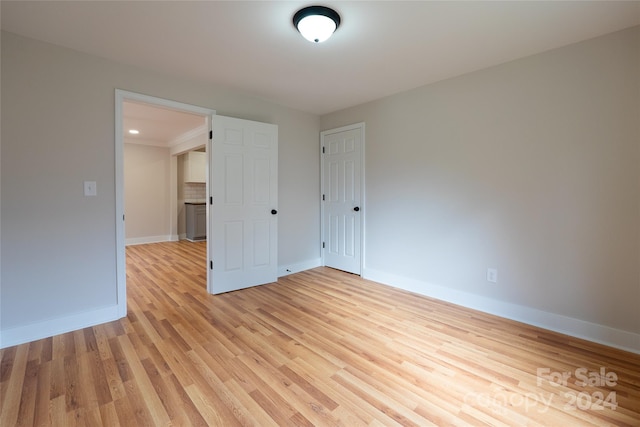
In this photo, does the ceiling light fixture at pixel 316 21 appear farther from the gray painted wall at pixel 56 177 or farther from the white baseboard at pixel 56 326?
the white baseboard at pixel 56 326

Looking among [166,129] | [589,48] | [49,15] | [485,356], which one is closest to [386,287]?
[485,356]

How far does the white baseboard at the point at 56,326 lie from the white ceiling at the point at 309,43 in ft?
7.44

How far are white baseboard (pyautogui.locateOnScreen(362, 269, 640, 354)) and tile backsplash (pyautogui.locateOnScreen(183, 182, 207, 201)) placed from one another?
580 cm

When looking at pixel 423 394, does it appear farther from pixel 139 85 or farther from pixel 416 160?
pixel 139 85

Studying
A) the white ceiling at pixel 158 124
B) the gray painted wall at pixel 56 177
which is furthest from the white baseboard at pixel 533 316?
the white ceiling at pixel 158 124

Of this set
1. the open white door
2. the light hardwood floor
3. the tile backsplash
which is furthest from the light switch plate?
the tile backsplash

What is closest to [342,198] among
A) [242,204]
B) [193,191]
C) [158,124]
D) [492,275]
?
[242,204]

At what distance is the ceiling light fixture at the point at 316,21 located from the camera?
1.87m

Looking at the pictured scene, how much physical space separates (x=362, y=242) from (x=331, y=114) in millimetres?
1977

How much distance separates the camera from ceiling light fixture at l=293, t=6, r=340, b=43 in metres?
1.87

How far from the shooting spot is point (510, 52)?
2443mm

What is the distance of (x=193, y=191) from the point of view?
7.36m

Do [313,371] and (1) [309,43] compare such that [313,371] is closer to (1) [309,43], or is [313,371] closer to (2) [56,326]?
(2) [56,326]

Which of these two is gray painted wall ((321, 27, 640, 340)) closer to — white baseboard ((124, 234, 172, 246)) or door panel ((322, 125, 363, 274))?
door panel ((322, 125, 363, 274))
